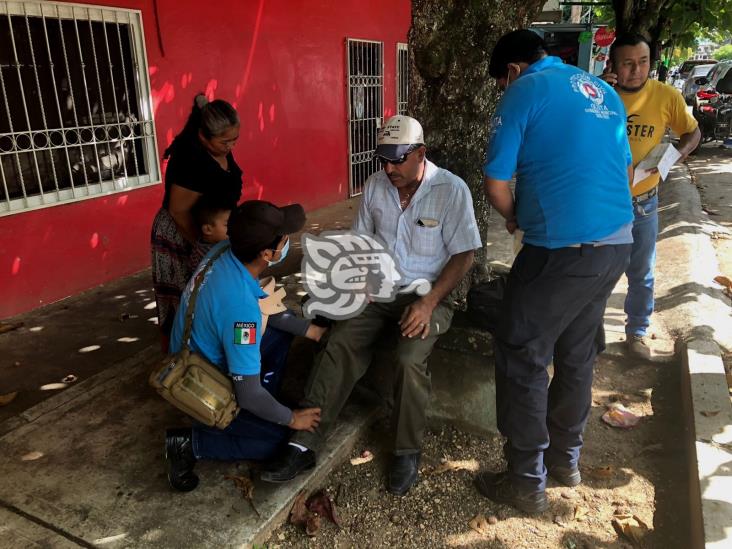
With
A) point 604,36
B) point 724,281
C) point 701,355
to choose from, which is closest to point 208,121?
point 701,355

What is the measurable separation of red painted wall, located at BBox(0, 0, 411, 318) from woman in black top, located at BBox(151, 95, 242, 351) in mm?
2011

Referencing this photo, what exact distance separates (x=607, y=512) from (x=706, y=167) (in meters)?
10.3

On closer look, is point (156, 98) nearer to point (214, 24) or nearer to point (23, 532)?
point (214, 24)

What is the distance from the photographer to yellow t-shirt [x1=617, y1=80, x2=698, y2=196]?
128 inches

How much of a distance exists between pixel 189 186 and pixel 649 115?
257 centimetres

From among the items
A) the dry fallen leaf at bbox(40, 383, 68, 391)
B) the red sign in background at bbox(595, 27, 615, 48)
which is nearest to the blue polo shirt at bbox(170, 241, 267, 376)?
the dry fallen leaf at bbox(40, 383, 68, 391)

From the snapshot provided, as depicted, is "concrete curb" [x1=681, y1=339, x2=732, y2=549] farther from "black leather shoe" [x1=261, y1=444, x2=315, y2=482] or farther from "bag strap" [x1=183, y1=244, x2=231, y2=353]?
"bag strap" [x1=183, y1=244, x2=231, y2=353]

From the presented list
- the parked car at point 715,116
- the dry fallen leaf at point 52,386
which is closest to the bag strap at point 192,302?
the dry fallen leaf at point 52,386

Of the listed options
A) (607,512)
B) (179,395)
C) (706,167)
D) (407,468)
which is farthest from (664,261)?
(706,167)

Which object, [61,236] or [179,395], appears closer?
[179,395]

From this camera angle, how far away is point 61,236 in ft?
15.2

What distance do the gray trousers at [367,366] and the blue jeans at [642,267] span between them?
1.41m

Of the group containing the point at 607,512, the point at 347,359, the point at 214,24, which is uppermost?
the point at 214,24

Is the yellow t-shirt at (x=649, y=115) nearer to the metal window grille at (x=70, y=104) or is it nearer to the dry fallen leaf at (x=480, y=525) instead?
the dry fallen leaf at (x=480, y=525)
